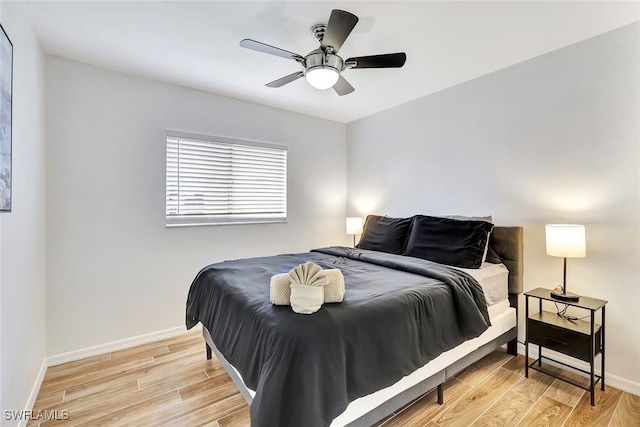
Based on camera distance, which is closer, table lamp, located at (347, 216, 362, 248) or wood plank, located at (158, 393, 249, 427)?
wood plank, located at (158, 393, 249, 427)

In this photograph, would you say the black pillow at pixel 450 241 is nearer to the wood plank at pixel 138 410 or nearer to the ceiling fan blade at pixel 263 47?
the ceiling fan blade at pixel 263 47

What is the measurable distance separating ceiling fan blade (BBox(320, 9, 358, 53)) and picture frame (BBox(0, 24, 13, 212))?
163 cm

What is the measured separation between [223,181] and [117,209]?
1047mm

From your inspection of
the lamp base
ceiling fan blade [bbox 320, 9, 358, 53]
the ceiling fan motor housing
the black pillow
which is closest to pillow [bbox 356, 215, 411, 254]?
the black pillow

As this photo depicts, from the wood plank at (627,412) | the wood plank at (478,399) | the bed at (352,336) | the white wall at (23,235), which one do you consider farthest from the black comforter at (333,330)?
the white wall at (23,235)

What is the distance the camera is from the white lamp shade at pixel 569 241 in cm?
199

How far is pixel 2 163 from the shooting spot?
1450 millimetres

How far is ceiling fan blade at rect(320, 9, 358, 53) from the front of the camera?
5.07 ft

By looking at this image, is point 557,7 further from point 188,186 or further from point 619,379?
point 188,186

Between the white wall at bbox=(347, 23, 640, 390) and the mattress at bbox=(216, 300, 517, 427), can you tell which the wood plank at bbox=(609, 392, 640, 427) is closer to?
the white wall at bbox=(347, 23, 640, 390)

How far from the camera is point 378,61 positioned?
6.44ft

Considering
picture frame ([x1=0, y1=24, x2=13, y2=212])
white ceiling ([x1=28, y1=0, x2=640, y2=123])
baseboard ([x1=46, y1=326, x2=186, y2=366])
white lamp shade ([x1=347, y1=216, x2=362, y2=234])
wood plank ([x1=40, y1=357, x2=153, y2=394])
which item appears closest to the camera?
picture frame ([x1=0, y1=24, x2=13, y2=212])

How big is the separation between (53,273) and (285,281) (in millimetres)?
2238

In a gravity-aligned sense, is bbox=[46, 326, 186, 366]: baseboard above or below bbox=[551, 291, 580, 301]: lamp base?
below
